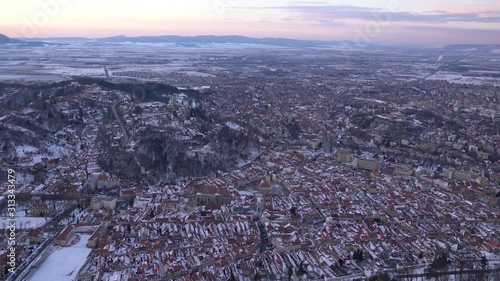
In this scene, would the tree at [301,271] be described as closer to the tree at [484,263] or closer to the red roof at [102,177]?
the tree at [484,263]

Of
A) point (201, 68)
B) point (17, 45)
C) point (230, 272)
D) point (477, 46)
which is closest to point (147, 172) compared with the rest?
point (230, 272)

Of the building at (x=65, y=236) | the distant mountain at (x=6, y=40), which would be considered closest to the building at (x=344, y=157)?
the building at (x=65, y=236)

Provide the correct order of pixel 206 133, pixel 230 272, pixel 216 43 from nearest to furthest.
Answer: pixel 230 272 < pixel 206 133 < pixel 216 43

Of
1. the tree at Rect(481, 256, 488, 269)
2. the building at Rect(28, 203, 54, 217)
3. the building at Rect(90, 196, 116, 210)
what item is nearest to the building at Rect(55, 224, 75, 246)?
the building at Rect(28, 203, 54, 217)

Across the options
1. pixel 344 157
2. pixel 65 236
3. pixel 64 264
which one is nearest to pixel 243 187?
pixel 344 157

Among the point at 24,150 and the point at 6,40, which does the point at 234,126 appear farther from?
the point at 6,40

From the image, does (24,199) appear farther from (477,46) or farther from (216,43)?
(216,43)
